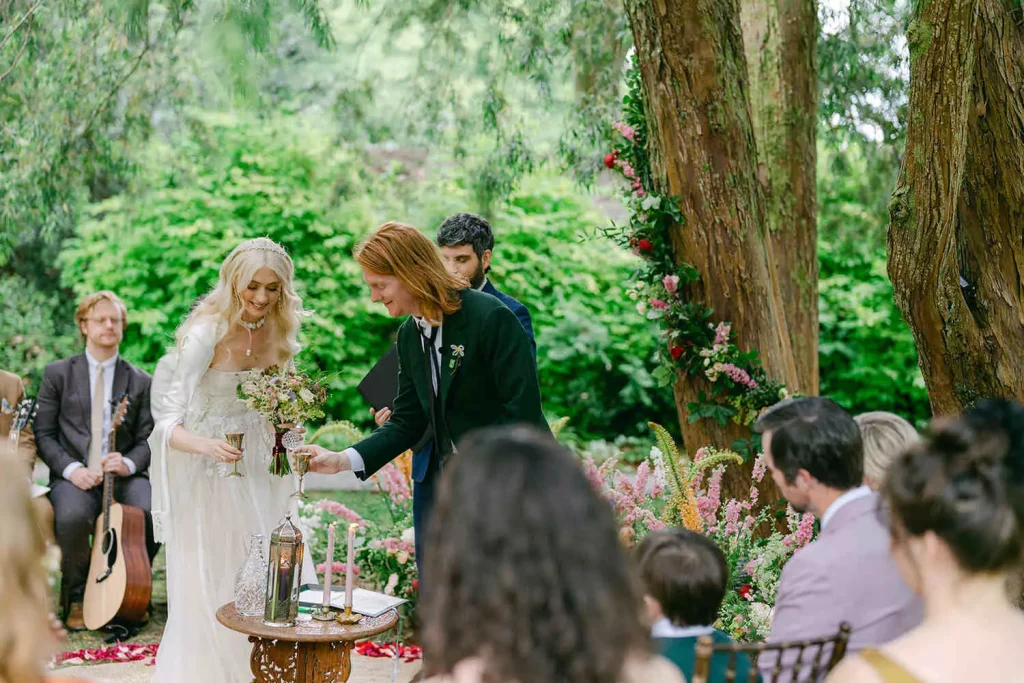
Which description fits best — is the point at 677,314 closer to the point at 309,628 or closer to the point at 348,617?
the point at 348,617

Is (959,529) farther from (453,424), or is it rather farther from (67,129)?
(67,129)

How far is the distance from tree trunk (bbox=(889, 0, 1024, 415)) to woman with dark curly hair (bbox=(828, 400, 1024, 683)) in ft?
8.12

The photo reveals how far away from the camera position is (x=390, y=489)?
604cm

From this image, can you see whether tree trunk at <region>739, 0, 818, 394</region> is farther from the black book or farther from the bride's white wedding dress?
the bride's white wedding dress

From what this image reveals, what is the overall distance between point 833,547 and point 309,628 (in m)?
1.99

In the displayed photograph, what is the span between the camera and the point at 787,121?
252 inches

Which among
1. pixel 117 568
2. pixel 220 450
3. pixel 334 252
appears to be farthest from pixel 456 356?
pixel 334 252

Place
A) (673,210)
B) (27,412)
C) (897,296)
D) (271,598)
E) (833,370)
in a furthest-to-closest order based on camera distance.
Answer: (833,370) < (27,412) < (673,210) < (897,296) < (271,598)

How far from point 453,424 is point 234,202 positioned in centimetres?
769

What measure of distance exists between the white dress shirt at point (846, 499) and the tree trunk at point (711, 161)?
2955mm

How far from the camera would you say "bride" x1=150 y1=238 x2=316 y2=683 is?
4477 millimetres

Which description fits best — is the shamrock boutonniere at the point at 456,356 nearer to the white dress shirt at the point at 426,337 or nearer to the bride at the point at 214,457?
the white dress shirt at the point at 426,337

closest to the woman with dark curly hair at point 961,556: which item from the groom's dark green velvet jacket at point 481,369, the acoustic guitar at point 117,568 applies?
the groom's dark green velvet jacket at point 481,369

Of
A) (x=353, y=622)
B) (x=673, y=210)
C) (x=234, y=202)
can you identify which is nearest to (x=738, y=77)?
(x=673, y=210)
